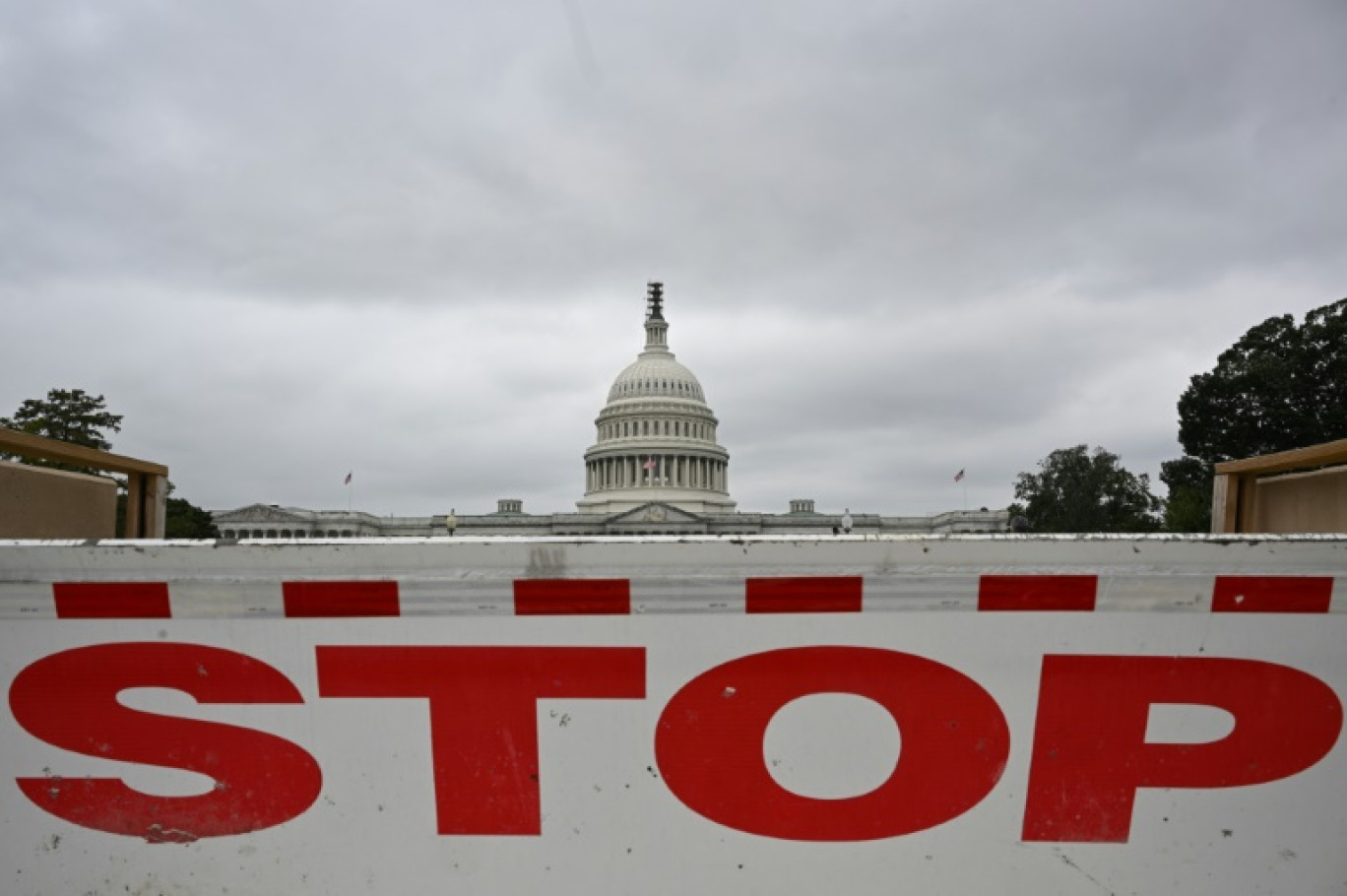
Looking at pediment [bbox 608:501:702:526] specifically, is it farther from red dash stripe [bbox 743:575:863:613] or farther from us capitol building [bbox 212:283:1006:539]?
red dash stripe [bbox 743:575:863:613]

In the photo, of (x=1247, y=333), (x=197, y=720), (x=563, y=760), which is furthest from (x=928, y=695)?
(x=1247, y=333)

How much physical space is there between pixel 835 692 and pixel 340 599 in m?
1.18

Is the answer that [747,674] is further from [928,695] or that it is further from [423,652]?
[423,652]

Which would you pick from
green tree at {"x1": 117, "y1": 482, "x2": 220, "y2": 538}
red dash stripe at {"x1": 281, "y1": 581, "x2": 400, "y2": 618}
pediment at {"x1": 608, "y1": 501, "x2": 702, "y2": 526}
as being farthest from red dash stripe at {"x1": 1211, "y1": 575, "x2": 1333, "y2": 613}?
pediment at {"x1": 608, "y1": 501, "x2": 702, "y2": 526}

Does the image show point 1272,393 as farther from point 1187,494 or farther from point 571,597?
point 571,597

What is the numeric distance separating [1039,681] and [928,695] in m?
0.26

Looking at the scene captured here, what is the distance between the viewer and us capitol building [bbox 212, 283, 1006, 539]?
103 meters

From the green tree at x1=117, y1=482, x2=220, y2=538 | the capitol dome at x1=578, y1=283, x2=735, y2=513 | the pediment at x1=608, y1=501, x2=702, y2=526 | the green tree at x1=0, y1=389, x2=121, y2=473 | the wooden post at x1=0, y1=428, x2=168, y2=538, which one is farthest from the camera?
the capitol dome at x1=578, y1=283, x2=735, y2=513

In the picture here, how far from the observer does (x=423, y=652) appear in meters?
2.45

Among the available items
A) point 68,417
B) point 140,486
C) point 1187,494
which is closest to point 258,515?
point 68,417

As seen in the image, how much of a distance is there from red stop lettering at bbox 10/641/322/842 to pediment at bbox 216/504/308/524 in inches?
4248

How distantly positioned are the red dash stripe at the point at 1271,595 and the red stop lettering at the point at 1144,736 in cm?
13

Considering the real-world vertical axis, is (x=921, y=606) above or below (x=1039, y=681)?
above

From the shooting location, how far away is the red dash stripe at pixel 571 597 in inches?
95.9
